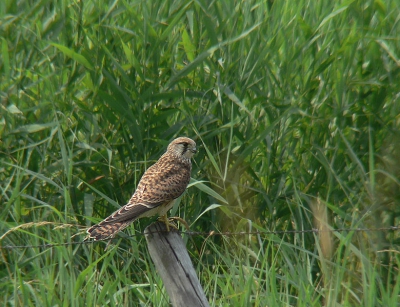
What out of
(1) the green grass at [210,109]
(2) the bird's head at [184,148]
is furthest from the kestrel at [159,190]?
(1) the green grass at [210,109]

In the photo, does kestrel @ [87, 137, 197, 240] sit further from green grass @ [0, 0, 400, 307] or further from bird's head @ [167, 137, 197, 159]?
green grass @ [0, 0, 400, 307]

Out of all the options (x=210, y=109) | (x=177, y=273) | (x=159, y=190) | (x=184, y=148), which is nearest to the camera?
(x=177, y=273)

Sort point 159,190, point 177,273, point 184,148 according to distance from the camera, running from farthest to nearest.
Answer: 1. point 184,148
2. point 159,190
3. point 177,273

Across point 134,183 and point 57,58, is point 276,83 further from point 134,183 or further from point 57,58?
point 57,58

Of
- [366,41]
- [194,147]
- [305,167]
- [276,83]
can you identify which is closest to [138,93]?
[194,147]

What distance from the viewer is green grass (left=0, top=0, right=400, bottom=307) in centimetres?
455

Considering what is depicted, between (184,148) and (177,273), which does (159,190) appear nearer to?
(184,148)

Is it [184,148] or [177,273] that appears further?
Result: [184,148]

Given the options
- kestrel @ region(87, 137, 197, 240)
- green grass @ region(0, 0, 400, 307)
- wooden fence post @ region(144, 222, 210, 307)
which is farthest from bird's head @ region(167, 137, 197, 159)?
wooden fence post @ region(144, 222, 210, 307)

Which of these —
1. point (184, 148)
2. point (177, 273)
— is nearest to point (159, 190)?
point (184, 148)

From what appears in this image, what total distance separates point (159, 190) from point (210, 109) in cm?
92

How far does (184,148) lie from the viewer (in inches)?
174

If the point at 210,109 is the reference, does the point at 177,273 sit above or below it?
below

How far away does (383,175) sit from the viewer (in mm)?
4566
